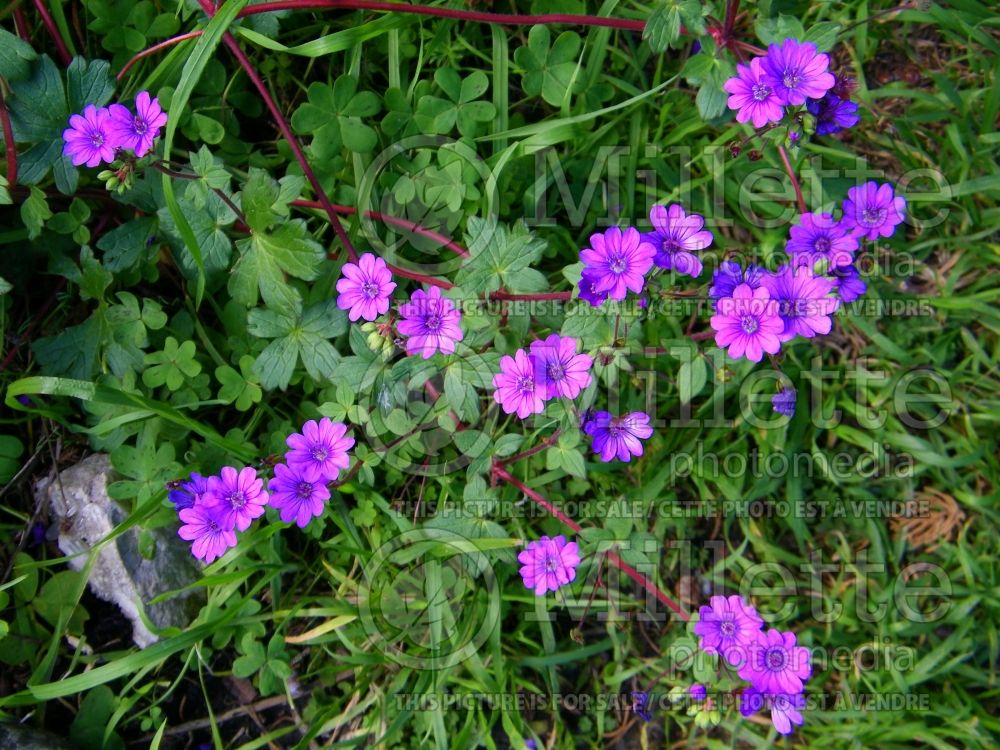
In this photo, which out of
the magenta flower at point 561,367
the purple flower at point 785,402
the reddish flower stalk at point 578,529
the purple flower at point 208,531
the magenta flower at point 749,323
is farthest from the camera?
Result: the purple flower at point 785,402

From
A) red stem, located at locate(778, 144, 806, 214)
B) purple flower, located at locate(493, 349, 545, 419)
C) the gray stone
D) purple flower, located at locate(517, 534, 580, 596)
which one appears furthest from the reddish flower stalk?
red stem, located at locate(778, 144, 806, 214)

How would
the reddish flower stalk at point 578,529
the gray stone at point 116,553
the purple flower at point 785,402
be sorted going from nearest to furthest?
1. the reddish flower stalk at point 578,529
2. the purple flower at point 785,402
3. the gray stone at point 116,553

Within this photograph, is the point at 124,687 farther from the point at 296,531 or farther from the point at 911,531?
the point at 911,531

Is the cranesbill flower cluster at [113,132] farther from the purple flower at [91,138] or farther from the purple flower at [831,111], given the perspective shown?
the purple flower at [831,111]

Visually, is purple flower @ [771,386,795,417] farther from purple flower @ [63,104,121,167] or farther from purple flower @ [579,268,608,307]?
purple flower @ [63,104,121,167]

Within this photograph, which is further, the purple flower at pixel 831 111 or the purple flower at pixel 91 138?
the purple flower at pixel 831 111

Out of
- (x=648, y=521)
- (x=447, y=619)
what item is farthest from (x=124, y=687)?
(x=648, y=521)

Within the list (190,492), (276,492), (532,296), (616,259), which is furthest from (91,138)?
(616,259)

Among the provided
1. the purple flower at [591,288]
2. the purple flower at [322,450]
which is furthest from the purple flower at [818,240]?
the purple flower at [322,450]
